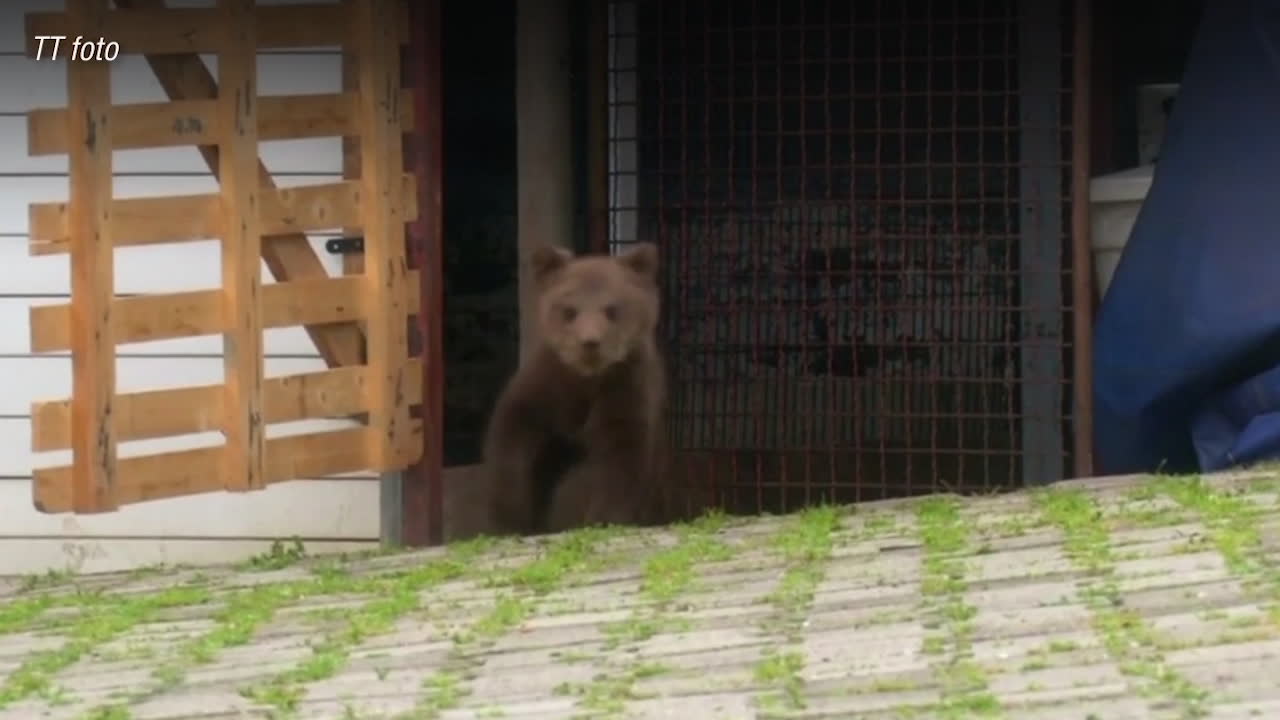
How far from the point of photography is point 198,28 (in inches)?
307

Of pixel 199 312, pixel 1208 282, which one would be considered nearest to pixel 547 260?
pixel 199 312

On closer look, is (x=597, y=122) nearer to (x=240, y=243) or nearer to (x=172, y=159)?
(x=172, y=159)

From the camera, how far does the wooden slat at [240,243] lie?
7801mm

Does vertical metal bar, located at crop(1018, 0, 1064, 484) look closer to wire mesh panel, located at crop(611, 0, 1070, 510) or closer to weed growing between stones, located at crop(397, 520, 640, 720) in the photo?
wire mesh panel, located at crop(611, 0, 1070, 510)

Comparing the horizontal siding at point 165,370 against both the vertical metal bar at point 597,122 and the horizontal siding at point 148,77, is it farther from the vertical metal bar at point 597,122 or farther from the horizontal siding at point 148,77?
the vertical metal bar at point 597,122

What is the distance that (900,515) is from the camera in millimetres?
7828

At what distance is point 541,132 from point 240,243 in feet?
8.01

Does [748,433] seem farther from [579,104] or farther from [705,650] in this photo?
[705,650]

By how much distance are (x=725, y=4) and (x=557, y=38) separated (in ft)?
2.33

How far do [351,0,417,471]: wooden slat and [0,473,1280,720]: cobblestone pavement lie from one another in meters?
0.60

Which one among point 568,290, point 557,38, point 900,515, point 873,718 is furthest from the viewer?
point 557,38

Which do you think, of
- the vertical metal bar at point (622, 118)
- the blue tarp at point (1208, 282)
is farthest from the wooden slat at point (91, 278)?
the blue tarp at point (1208, 282)

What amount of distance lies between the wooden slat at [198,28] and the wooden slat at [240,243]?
2.5 inches

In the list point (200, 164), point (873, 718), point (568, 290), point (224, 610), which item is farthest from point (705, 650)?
point (200, 164)
